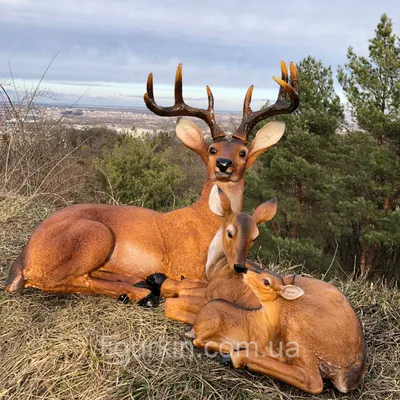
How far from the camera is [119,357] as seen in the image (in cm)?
234

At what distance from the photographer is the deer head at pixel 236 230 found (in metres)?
2.21

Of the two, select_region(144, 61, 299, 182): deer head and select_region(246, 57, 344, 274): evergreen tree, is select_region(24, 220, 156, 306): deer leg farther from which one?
select_region(246, 57, 344, 274): evergreen tree

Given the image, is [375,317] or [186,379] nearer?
[186,379]

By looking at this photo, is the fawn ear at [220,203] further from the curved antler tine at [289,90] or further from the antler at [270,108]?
the curved antler tine at [289,90]

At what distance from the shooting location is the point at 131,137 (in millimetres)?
12312

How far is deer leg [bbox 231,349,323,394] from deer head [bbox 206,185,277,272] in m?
0.41

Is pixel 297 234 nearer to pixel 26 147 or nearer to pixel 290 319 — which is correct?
pixel 26 147

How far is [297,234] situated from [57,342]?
37.5 feet

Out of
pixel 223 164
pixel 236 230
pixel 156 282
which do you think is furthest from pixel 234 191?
pixel 156 282

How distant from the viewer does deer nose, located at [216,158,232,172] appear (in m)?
2.60

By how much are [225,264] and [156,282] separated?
53cm

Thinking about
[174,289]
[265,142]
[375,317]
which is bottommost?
[375,317]

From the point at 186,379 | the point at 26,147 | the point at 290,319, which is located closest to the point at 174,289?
the point at 186,379

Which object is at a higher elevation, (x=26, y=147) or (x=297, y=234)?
(x=26, y=147)
